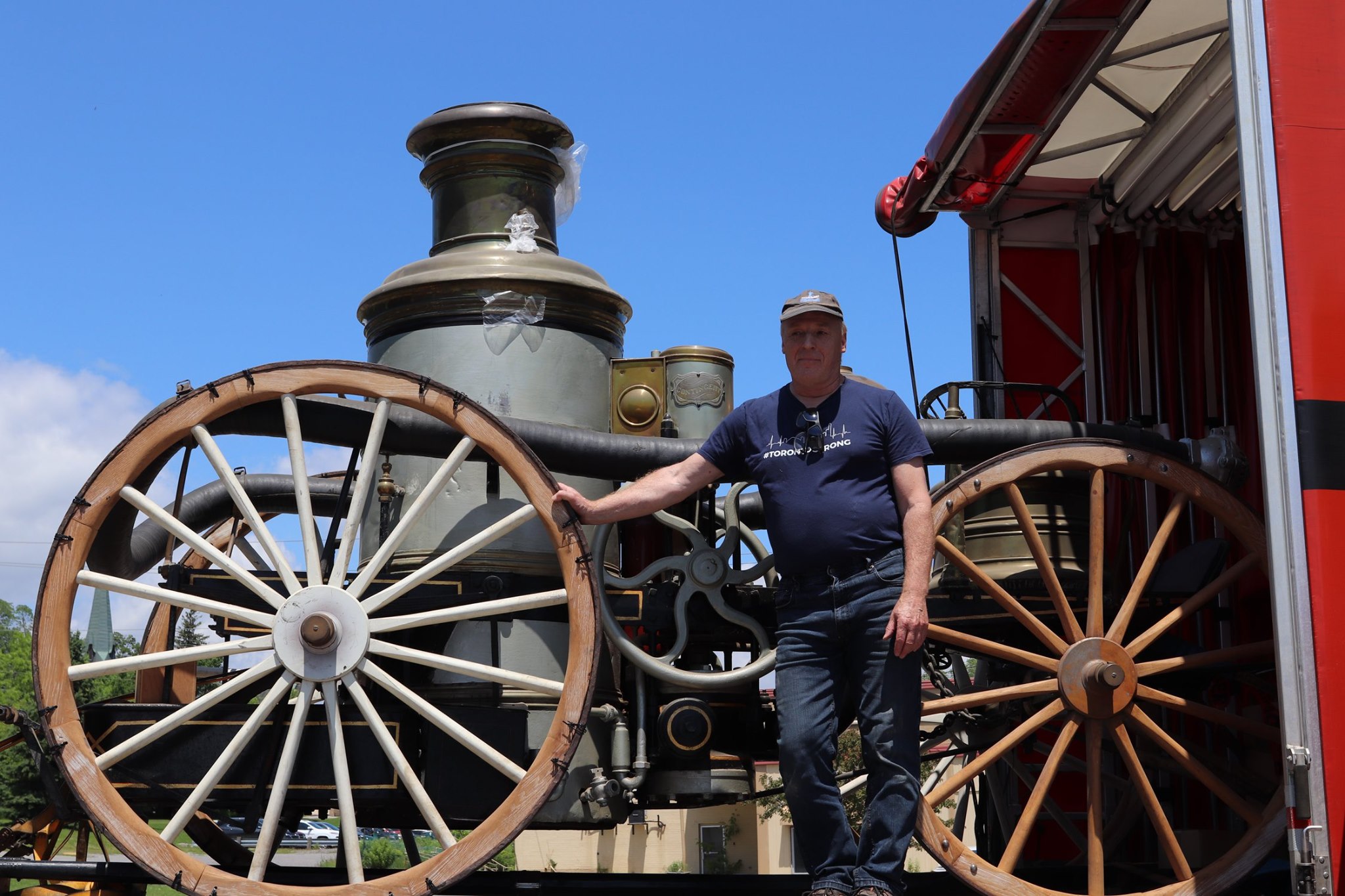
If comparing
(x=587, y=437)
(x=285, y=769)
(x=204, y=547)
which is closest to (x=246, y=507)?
(x=204, y=547)

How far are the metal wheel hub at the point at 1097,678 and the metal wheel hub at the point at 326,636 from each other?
2.64 metres

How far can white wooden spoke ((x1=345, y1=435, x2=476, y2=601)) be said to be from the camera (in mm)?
4855

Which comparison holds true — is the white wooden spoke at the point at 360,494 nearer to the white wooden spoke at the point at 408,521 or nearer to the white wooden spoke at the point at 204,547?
the white wooden spoke at the point at 408,521

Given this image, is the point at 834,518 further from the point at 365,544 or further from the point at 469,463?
the point at 365,544

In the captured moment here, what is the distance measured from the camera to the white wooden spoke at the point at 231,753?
15.8 ft

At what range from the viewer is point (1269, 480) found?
4539mm

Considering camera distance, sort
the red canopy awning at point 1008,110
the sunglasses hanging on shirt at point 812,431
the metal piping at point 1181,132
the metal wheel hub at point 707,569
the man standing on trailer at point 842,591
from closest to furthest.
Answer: the man standing on trailer at point 842,591, the sunglasses hanging on shirt at point 812,431, the metal wheel hub at point 707,569, the red canopy awning at point 1008,110, the metal piping at point 1181,132

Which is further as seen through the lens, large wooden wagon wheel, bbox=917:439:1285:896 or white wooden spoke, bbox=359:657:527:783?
large wooden wagon wheel, bbox=917:439:1285:896

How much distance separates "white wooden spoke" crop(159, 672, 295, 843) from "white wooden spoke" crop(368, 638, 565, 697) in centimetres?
34

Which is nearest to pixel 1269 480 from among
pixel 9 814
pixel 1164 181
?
pixel 1164 181

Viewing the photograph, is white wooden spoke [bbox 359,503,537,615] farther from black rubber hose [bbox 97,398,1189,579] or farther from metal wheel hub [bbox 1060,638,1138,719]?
metal wheel hub [bbox 1060,638,1138,719]

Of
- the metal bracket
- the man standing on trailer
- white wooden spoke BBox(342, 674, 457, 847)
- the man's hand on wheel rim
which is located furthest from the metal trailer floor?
the man's hand on wheel rim

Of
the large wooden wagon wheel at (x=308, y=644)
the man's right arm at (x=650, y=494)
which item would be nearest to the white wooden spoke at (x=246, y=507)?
the large wooden wagon wheel at (x=308, y=644)

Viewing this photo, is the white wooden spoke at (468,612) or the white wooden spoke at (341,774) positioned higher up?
the white wooden spoke at (468,612)
